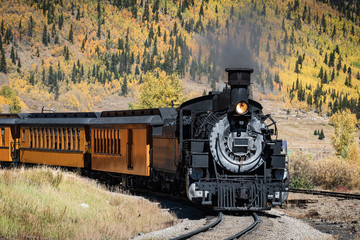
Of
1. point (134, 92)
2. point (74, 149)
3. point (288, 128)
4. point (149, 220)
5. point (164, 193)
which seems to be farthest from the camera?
point (134, 92)

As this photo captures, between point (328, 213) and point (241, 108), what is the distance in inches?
226

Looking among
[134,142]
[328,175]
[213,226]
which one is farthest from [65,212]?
[328,175]

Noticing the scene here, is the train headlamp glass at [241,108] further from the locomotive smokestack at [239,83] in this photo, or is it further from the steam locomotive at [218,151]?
the locomotive smokestack at [239,83]

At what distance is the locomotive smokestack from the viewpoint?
14117 millimetres

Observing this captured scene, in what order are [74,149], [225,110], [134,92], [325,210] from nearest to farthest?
[225,110], [325,210], [74,149], [134,92]

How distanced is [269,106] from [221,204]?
18139 cm

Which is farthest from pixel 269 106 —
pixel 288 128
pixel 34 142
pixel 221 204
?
pixel 221 204

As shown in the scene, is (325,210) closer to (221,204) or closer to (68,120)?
(221,204)

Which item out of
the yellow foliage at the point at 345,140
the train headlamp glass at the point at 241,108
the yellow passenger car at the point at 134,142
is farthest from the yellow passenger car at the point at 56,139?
the yellow foliage at the point at 345,140

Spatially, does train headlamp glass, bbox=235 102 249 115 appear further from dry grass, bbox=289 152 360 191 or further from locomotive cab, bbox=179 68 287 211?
dry grass, bbox=289 152 360 191

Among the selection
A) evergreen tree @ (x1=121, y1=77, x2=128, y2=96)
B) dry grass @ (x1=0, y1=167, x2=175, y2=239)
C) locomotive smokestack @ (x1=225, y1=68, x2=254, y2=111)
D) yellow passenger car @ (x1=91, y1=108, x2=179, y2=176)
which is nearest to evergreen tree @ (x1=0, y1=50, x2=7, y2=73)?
evergreen tree @ (x1=121, y1=77, x2=128, y2=96)

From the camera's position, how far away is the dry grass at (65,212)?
1061 centimetres

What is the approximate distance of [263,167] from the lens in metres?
15.2

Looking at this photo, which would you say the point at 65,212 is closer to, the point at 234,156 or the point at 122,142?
the point at 234,156
